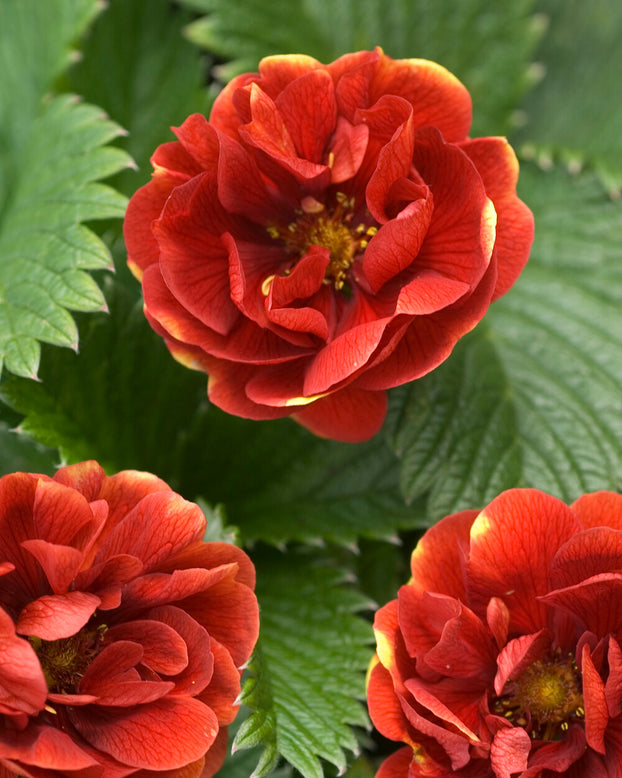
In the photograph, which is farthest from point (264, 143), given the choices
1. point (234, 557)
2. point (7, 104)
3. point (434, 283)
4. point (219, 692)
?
point (7, 104)

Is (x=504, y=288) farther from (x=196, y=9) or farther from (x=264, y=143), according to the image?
(x=196, y=9)

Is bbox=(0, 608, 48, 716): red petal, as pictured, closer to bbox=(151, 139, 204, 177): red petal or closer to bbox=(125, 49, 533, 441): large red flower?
bbox=(125, 49, 533, 441): large red flower

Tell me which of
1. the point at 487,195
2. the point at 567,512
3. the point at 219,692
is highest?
the point at 487,195

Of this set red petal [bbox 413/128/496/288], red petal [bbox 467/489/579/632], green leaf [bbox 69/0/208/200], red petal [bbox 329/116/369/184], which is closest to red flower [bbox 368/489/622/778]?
red petal [bbox 467/489/579/632]

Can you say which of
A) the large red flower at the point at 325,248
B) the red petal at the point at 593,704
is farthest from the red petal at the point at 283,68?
the red petal at the point at 593,704

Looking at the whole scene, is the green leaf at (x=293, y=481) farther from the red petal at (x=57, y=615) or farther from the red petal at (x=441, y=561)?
the red petal at (x=57, y=615)

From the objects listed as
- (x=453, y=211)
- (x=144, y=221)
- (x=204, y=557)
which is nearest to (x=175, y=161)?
(x=144, y=221)

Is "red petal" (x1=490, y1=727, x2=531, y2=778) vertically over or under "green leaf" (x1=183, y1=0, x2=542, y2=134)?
under
